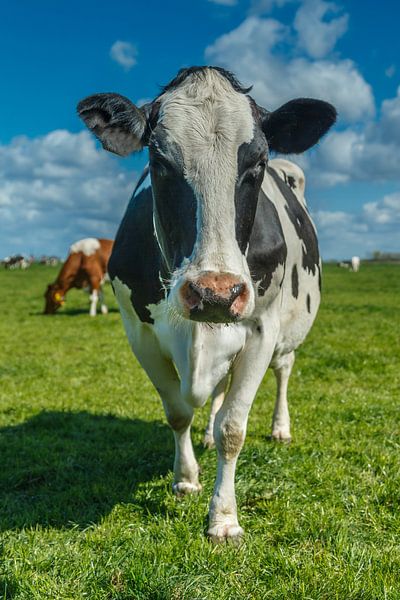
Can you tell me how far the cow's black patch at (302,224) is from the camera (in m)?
5.70

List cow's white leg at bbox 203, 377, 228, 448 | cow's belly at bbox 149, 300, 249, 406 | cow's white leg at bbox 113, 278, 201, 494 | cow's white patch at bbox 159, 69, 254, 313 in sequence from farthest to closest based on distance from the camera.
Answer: cow's white leg at bbox 203, 377, 228, 448 < cow's white leg at bbox 113, 278, 201, 494 < cow's belly at bbox 149, 300, 249, 406 < cow's white patch at bbox 159, 69, 254, 313

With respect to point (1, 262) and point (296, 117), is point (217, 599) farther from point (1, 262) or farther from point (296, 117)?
point (1, 262)

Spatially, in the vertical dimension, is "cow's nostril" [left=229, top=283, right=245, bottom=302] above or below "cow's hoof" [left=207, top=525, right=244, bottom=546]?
above

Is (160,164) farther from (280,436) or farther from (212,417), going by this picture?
(280,436)

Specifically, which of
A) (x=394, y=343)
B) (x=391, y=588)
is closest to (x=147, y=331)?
(x=391, y=588)

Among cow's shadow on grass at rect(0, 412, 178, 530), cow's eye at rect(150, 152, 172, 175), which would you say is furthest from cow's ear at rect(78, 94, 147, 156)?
cow's shadow on grass at rect(0, 412, 178, 530)

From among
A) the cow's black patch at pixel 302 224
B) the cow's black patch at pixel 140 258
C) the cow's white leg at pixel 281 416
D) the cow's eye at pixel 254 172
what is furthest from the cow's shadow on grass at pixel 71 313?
the cow's eye at pixel 254 172

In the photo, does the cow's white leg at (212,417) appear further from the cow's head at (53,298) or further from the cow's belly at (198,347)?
the cow's head at (53,298)

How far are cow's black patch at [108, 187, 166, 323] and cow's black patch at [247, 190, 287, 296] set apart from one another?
60cm

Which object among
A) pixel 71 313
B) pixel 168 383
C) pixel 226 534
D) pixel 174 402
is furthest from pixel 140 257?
pixel 71 313

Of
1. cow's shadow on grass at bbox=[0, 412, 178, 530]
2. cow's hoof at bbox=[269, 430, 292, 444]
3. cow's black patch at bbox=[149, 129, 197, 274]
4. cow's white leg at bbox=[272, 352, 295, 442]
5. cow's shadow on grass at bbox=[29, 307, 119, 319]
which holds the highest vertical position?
cow's black patch at bbox=[149, 129, 197, 274]

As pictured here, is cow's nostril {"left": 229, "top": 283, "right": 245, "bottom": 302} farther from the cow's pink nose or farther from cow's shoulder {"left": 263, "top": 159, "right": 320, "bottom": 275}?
cow's shoulder {"left": 263, "top": 159, "right": 320, "bottom": 275}

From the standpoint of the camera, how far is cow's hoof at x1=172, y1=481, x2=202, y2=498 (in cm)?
454

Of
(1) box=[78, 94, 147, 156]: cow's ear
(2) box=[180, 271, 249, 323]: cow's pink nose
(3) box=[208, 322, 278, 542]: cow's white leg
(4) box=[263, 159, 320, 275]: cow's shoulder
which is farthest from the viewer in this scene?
(4) box=[263, 159, 320, 275]: cow's shoulder
